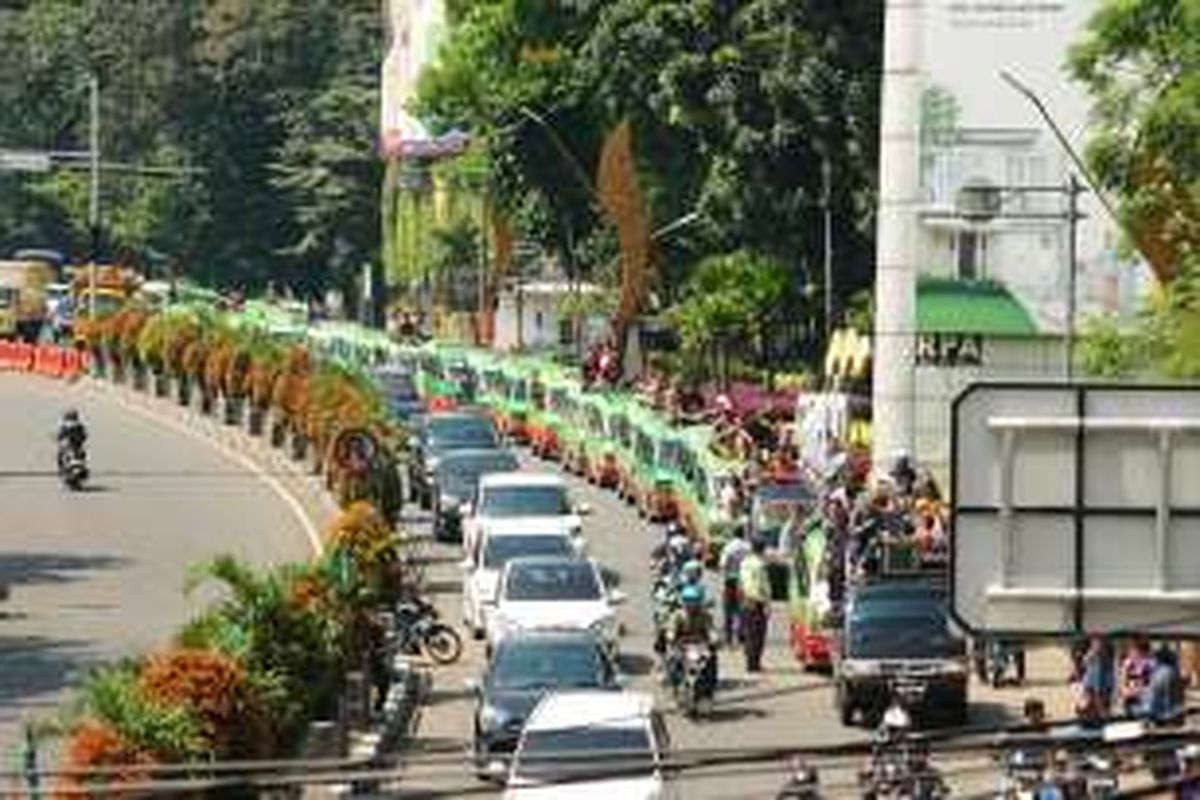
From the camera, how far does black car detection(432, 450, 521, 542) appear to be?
49.6 meters

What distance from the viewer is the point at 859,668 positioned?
32.6m

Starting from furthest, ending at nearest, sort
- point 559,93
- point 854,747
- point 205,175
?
point 205,175 < point 559,93 < point 854,747

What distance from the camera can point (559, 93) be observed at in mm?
80375

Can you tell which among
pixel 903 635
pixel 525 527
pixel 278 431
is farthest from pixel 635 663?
pixel 278 431

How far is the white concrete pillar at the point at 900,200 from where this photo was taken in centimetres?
5591

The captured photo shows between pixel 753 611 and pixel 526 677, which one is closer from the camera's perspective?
pixel 526 677

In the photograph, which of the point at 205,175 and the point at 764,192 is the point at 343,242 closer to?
the point at 205,175

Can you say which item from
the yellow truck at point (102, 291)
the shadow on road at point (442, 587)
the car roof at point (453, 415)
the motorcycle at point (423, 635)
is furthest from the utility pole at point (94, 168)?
the motorcycle at point (423, 635)

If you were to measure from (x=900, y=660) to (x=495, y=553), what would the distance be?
817 cm

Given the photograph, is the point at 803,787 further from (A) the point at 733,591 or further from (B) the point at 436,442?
(B) the point at 436,442

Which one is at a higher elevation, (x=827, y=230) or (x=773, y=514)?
(x=827, y=230)

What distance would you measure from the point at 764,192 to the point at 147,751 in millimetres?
49913

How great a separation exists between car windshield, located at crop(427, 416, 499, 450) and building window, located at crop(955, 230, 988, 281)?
803 cm

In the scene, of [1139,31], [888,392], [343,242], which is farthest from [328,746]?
[343,242]
